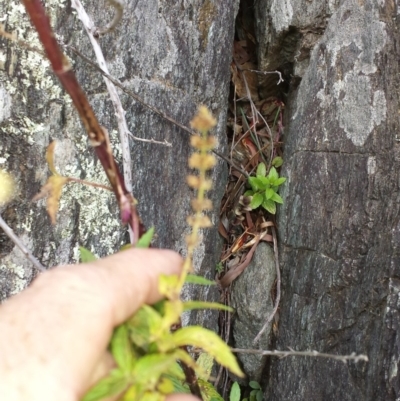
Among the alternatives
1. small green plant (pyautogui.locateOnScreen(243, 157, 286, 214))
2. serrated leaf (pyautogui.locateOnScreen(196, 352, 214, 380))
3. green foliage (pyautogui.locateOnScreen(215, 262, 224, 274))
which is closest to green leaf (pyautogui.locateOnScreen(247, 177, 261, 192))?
small green plant (pyautogui.locateOnScreen(243, 157, 286, 214))

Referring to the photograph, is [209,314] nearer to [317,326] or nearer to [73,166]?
[317,326]

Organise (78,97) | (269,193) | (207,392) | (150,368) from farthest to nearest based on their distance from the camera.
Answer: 1. (269,193)
2. (207,392)
3. (78,97)
4. (150,368)

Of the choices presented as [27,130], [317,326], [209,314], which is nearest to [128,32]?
[27,130]

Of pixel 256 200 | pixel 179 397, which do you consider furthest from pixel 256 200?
pixel 179 397

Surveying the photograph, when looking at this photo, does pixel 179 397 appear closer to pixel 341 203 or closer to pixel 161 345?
pixel 161 345

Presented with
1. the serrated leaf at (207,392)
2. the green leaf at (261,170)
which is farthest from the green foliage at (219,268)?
the serrated leaf at (207,392)

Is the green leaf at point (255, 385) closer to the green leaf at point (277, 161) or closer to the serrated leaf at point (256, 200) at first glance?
the serrated leaf at point (256, 200)
